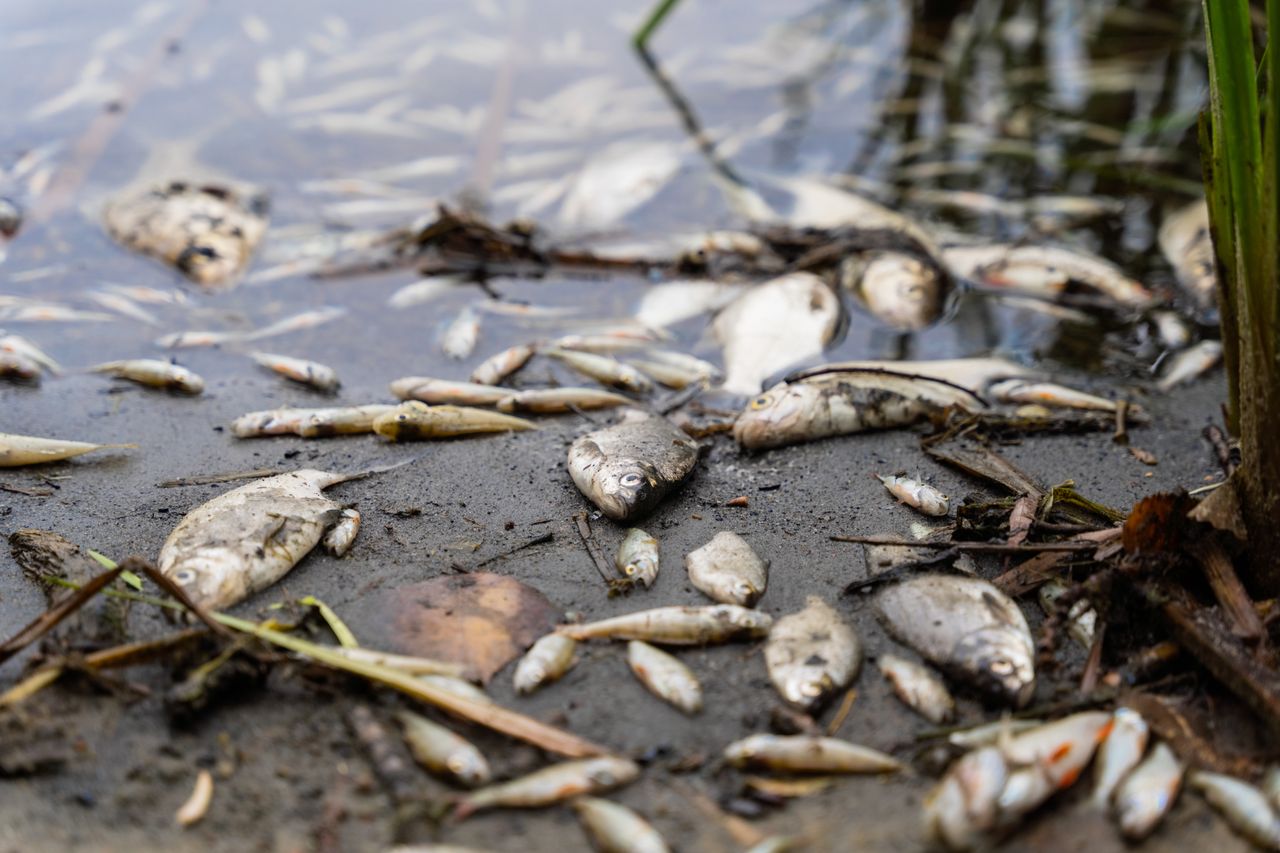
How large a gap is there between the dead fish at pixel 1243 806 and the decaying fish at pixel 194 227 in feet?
12.6

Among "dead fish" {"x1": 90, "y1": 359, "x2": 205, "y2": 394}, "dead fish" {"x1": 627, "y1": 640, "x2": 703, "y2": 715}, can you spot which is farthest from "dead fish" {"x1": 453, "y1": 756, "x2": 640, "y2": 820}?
"dead fish" {"x1": 90, "y1": 359, "x2": 205, "y2": 394}

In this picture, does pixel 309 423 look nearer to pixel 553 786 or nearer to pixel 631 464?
pixel 631 464

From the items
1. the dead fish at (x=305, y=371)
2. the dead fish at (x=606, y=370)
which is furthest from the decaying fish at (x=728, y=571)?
the dead fish at (x=305, y=371)

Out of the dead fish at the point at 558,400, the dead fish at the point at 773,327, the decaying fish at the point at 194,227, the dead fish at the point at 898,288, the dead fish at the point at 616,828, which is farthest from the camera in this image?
the decaying fish at the point at 194,227

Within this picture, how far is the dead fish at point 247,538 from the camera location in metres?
2.36

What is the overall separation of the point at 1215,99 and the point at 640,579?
161cm

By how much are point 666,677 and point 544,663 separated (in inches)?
10.0

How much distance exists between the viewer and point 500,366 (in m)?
3.68

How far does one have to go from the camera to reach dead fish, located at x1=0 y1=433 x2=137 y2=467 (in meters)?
2.94

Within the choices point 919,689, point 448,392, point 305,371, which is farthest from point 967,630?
point 305,371

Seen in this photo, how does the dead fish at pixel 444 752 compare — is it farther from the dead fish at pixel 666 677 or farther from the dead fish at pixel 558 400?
the dead fish at pixel 558 400

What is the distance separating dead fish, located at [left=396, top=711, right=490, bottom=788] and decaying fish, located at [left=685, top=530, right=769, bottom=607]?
70 centimetres

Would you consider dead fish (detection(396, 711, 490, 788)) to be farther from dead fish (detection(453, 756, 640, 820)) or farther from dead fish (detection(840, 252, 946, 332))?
dead fish (detection(840, 252, 946, 332))

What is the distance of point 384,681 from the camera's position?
6.88 ft
